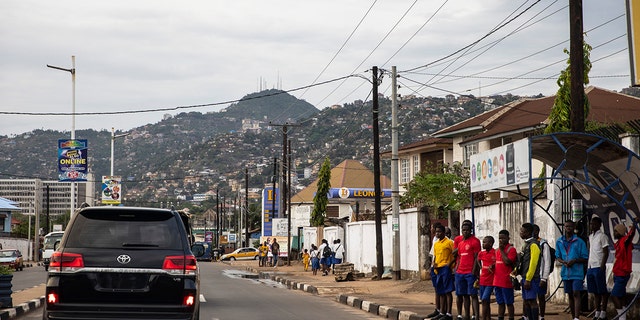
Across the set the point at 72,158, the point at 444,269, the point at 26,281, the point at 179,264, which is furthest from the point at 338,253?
the point at 179,264

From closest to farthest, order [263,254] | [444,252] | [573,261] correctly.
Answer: [573,261]
[444,252]
[263,254]

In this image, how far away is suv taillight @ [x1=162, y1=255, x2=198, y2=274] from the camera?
10672mm

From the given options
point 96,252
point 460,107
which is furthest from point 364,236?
point 460,107

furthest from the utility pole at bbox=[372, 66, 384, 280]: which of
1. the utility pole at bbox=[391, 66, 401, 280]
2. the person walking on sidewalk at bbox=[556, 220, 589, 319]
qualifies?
the person walking on sidewalk at bbox=[556, 220, 589, 319]

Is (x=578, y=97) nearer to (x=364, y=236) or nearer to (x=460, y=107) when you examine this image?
(x=364, y=236)

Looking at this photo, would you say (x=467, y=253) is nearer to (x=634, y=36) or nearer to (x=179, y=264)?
(x=634, y=36)

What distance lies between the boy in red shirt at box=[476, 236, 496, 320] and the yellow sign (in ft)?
13.2

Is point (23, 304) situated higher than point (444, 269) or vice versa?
point (444, 269)

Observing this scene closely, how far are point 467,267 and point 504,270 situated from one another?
149 centimetres

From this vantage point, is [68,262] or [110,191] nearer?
[68,262]

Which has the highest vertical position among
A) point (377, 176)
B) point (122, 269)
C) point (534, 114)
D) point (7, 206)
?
point (534, 114)

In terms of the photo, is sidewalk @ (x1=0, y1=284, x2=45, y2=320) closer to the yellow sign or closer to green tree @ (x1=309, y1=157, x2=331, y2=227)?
the yellow sign

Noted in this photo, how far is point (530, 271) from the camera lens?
14133 millimetres

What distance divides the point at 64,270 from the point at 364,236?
3085 centimetres
